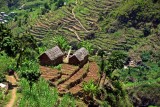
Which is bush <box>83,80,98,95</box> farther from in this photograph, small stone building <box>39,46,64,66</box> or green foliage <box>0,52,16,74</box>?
green foliage <box>0,52,16,74</box>

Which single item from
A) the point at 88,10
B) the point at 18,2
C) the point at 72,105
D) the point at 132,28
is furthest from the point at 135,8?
the point at 72,105

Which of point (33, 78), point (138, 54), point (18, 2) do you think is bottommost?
point (18, 2)

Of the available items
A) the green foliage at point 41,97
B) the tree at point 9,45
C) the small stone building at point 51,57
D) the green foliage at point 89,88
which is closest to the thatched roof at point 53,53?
the small stone building at point 51,57

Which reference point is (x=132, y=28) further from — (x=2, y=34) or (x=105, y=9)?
(x=2, y=34)

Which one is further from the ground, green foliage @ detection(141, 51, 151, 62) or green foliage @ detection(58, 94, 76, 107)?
green foliage @ detection(58, 94, 76, 107)

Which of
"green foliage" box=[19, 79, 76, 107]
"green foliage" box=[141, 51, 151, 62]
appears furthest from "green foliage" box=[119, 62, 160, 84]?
"green foliage" box=[19, 79, 76, 107]

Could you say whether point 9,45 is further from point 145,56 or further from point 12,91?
point 145,56

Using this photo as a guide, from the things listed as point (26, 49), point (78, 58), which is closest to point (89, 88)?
point (78, 58)

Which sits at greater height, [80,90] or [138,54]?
[80,90]
